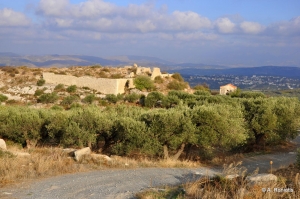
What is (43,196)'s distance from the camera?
780cm

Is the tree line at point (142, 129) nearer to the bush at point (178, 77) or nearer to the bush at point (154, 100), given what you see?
the bush at point (154, 100)

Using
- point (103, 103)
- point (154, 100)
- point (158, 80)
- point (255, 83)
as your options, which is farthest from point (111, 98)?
point (255, 83)

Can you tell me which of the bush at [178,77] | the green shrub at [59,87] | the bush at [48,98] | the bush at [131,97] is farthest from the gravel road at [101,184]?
the bush at [178,77]

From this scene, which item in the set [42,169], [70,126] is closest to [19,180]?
[42,169]

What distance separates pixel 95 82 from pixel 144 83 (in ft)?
24.1

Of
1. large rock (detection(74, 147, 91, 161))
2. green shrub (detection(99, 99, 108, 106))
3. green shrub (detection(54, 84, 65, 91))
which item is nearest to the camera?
A: large rock (detection(74, 147, 91, 161))

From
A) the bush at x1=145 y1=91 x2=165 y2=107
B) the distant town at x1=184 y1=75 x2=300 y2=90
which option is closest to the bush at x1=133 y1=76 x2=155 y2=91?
the bush at x1=145 y1=91 x2=165 y2=107

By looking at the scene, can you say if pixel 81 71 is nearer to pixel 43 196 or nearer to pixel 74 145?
pixel 74 145

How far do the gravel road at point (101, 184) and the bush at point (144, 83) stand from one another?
3531 centimetres

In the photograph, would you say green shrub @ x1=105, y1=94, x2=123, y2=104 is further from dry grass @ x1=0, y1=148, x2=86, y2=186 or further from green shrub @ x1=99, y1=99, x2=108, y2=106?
dry grass @ x1=0, y1=148, x2=86, y2=186

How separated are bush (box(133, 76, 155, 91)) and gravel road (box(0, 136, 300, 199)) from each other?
116ft

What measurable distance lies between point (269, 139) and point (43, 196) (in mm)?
16772

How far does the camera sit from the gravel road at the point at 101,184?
26.0 feet

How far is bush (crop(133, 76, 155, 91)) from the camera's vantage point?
46.6 meters
